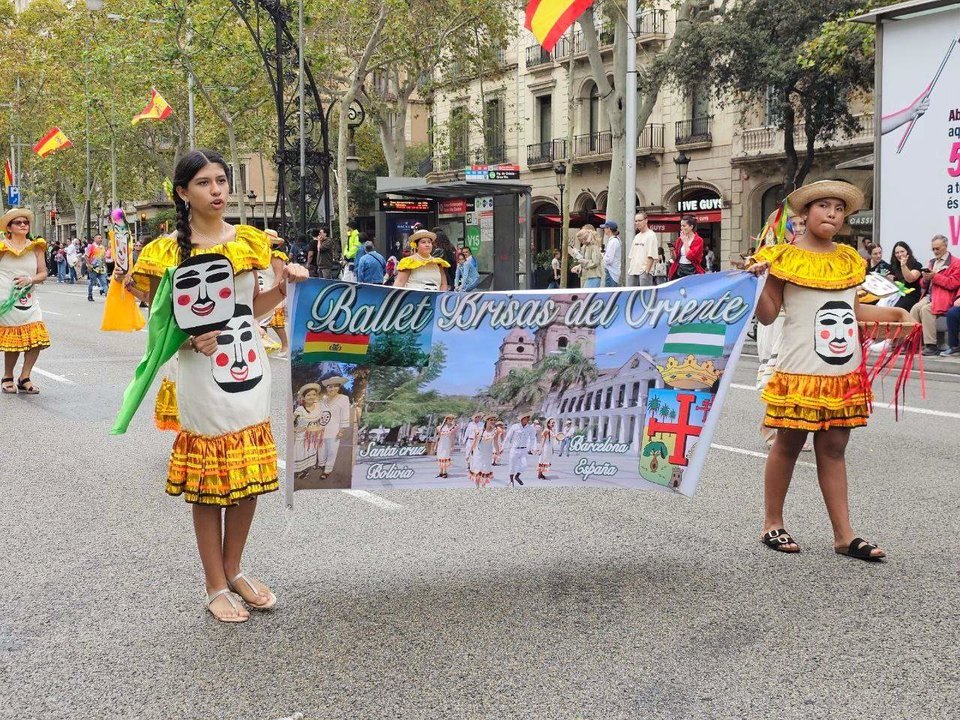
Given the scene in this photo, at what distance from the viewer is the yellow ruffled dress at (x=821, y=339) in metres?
5.30

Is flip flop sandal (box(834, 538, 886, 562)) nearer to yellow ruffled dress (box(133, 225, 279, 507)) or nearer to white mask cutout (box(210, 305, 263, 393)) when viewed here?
yellow ruffled dress (box(133, 225, 279, 507))

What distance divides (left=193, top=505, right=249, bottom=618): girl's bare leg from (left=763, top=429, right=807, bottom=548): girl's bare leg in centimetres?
259

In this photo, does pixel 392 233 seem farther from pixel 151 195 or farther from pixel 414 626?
pixel 151 195

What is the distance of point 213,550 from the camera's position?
458 cm

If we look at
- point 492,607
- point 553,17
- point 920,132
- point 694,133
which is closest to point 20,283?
point 492,607

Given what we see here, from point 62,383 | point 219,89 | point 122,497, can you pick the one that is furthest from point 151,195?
point 122,497

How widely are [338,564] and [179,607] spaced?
0.86m

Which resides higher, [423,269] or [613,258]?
[613,258]

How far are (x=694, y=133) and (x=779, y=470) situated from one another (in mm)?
34130

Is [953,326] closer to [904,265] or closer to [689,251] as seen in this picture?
[904,265]

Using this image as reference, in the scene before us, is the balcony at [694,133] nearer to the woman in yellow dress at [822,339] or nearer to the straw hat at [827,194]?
the straw hat at [827,194]

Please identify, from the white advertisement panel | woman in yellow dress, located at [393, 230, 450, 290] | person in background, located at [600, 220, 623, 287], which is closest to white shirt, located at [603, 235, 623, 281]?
person in background, located at [600, 220, 623, 287]

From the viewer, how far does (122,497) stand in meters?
7.04

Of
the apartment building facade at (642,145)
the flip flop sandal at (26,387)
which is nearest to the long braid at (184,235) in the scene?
the flip flop sandal at (26,387)
